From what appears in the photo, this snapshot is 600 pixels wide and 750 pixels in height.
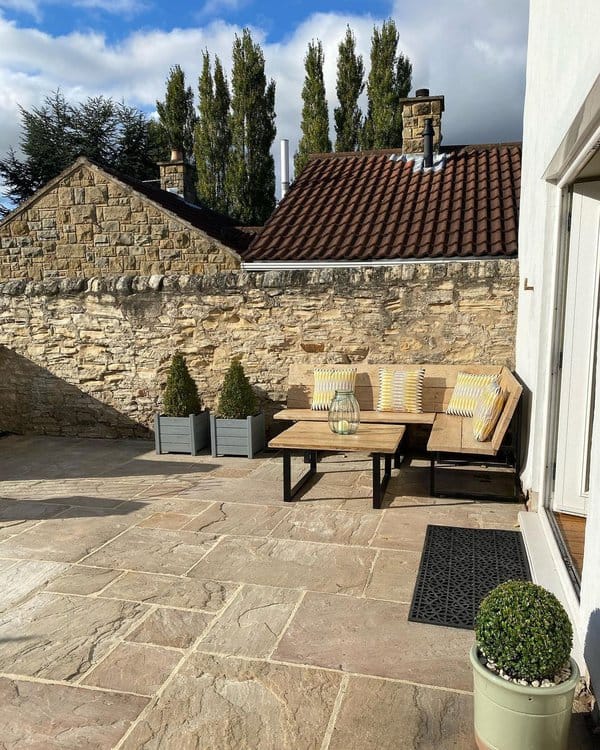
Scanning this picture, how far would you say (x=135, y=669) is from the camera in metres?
2.59

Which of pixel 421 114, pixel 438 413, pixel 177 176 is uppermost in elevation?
pixel 421 114

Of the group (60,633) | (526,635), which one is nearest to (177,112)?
(60,633)

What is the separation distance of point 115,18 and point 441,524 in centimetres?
668

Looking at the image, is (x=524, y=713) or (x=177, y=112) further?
(x=177, y=112)

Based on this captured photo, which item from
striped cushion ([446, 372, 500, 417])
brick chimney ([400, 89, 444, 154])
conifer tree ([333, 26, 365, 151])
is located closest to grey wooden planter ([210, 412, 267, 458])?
striped cushion ([446, 372, 500, 417])

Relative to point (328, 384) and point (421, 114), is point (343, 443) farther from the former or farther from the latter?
point (421, 114)

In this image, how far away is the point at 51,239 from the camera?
9.58m

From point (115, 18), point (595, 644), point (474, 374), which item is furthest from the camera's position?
point (115, 18)

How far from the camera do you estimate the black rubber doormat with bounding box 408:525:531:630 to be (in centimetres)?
304

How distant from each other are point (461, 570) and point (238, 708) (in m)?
1.71

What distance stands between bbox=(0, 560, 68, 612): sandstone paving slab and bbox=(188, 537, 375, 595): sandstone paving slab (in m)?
0.85

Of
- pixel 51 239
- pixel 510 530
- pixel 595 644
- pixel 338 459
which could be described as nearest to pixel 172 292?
pixel 338 459

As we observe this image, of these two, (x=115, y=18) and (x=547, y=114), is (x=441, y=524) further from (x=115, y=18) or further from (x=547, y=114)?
(x=115, y=18)

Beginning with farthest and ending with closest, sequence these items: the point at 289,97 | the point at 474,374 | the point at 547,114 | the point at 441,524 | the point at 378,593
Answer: the point at 289,97 → the point at 474,374 → the point at 441,524 → the point at 547,114 → the point at 378,593
